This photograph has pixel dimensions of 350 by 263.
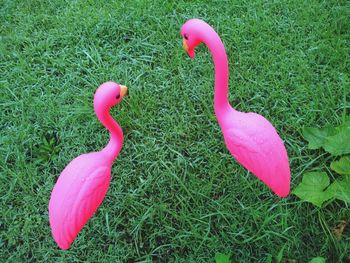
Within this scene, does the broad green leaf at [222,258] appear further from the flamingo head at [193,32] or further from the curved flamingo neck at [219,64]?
the flamingo head at [193,32]

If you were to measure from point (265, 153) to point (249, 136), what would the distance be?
76 mm

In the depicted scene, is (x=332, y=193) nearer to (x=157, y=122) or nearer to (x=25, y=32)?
(x=157, y=122)

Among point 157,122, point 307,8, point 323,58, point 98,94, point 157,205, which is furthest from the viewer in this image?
point 307,8

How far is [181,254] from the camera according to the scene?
5.76 ft

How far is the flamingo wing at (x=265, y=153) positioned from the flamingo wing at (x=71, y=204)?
502mm

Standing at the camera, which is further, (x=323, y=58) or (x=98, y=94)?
(x=323, y=58)

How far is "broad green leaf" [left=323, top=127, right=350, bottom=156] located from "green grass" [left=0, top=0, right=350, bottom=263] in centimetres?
11

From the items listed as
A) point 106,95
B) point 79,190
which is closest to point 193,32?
point 106,95

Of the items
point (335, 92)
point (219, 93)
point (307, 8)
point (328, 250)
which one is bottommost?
point (328, 250)

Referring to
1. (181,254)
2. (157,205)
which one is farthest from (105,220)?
(181,254)

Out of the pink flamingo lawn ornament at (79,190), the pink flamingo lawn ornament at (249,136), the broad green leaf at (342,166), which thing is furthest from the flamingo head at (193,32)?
the broad green leaf at (342,166)

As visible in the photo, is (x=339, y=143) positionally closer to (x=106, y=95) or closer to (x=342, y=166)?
(x=342, y=166)

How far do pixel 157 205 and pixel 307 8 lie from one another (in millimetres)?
1471

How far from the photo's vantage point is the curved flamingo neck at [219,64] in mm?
1422
